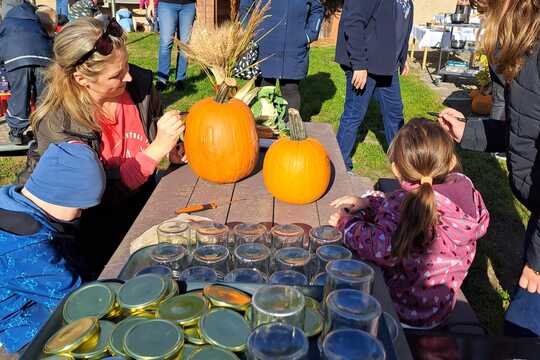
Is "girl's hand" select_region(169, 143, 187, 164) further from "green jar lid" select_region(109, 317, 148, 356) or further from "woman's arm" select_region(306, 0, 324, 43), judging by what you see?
"woman's arm" select_region(306, 0, 324, 43)

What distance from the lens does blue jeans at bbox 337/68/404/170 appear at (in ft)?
14.1

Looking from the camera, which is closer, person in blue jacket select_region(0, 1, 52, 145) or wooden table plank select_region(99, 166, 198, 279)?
wooden table plank select_region(99, 166, 198, 279)

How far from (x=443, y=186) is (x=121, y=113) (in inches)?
63.6

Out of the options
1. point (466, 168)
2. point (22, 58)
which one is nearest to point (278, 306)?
point (466, 168)

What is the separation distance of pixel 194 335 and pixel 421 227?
1039 mm

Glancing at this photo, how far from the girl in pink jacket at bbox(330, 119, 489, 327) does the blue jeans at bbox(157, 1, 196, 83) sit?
18.2 feet

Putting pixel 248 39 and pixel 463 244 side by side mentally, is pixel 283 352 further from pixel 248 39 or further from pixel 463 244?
pixel 248 39

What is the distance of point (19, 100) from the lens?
508cm

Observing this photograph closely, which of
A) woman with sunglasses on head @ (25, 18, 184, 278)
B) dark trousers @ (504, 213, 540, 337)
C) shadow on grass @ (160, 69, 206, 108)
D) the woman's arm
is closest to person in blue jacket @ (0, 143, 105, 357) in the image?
woman with sunglasses on head @ (25, 18, 184, 278)

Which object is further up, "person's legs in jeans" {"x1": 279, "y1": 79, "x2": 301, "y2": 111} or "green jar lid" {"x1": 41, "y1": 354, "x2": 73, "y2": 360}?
"green jar lid" {"x1": 41, "y1": 354, "x2": 73, "y2": 360}

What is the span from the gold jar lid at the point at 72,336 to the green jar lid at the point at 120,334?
0.05m

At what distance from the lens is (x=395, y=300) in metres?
2.02

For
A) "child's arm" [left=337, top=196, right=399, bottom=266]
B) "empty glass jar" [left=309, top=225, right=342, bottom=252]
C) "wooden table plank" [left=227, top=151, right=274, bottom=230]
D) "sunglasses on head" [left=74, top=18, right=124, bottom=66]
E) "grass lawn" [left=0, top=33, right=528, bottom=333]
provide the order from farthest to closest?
"grass lawn" [left=0, top=33, right=528, bottom=333] → "sunglasses on head" [left=74, top=18, right=124, bottom=66] → "wooden table plank" [left=227, top=151, right=274, bottom=230] → "child's arm" [left=337, top=196, right=399, bottom=266] → "empty glass jar" [left=309, top=225, right=342, bottom=252]

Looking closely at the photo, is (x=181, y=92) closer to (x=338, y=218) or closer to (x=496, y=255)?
(x=496, y=255)
